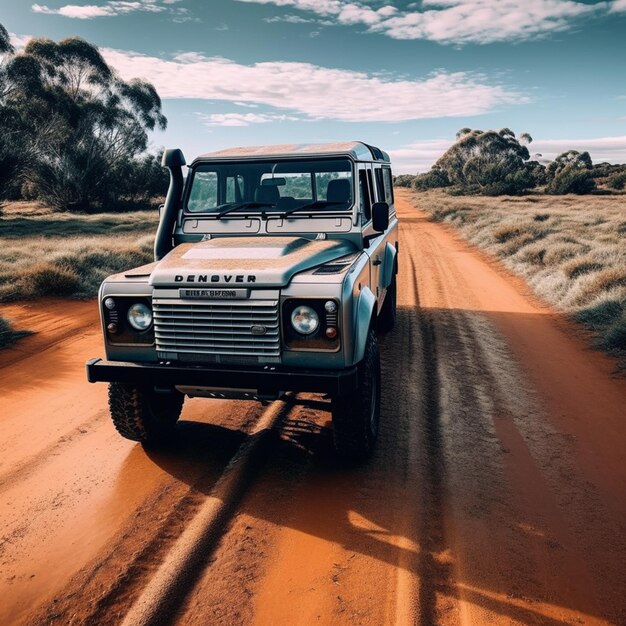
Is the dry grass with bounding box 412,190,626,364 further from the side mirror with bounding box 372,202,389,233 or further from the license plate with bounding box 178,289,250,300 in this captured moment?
the license plate with bounding box 178,289,250,300

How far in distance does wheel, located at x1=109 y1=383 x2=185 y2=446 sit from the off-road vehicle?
1cm

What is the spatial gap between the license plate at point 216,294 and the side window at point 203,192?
5.59 ft

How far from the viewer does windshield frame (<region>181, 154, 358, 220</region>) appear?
16.3 ft

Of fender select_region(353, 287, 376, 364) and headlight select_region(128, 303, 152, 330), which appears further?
headlight select_region(128, 303, 152, 330)

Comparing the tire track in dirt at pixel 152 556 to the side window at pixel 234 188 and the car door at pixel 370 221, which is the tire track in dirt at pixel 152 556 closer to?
the car door at pixel 370 221

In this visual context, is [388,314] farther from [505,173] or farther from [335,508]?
[505,173]

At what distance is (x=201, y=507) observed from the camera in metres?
3.80

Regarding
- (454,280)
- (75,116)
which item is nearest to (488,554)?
(454,280)

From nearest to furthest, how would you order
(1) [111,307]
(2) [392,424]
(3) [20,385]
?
(1) [111,307] < (2) [392,424] < (3) [20,385]

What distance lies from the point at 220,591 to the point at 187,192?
3648 millimetres

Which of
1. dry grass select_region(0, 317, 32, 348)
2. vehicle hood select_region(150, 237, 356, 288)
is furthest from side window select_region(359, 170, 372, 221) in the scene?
dry grass select_region(0, 317, 32, 348)

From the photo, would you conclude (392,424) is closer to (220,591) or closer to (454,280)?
(220,591)

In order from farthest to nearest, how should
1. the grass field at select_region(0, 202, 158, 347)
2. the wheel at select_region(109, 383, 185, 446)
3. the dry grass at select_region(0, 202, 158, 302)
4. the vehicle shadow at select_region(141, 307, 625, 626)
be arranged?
the dry grass at select_region(0, 202, 158, 302) → the grass field at select_region(0, 202, 158, 347) → the wheel at select_region(109, 383, 185, 446) → the vehicle shadow at select_region(141, 307, 625, 626)

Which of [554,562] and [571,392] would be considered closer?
[554,562]
